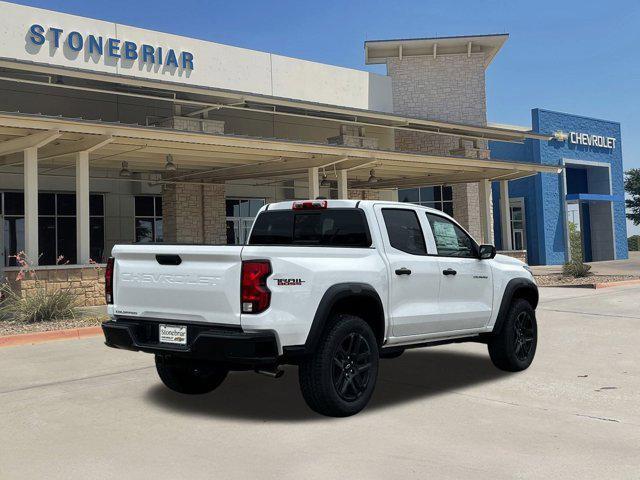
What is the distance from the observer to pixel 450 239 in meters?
7.41

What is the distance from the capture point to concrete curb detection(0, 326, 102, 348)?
10805mm

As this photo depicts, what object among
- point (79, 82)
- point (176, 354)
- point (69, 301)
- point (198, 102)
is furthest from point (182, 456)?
point (79, 82)

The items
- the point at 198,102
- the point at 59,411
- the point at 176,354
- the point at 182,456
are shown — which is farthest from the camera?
the point at 198,102

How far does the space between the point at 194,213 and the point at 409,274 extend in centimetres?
1865

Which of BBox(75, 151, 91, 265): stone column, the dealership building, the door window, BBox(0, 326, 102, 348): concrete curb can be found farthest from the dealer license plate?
BBox(75, 151, 91, 265): stone column

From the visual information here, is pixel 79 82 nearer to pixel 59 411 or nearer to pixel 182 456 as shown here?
pixel 59 411

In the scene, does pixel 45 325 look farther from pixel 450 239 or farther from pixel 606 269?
pixel 606 269

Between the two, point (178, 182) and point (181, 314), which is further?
point (178, 182)

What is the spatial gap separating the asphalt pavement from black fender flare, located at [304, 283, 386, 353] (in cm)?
71

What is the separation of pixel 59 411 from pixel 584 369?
5805mm

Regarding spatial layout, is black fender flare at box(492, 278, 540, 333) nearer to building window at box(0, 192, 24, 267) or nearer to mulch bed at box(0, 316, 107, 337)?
mulch bed at box(0, 316, 107, 337)

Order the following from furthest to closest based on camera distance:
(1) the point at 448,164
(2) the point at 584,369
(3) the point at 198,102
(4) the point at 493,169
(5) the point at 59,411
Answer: (4) the point at 493,169 < (1) the point at 448,164 < (3) the point at 198,102 < (2) the point at 584,369 < (5) the point at 59,411

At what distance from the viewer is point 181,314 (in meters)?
5.80

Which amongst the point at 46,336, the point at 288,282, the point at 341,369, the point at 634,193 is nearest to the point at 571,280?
the point at 46,336
